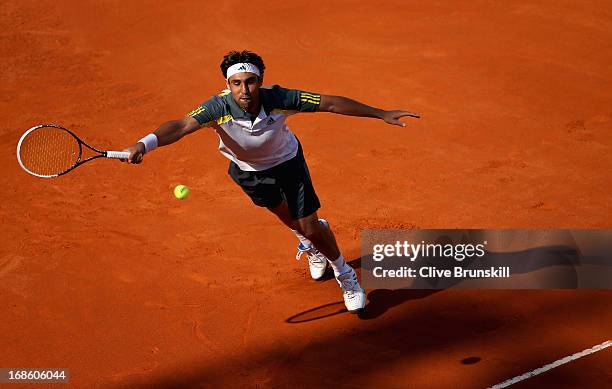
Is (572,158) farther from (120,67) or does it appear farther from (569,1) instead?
(120,67)

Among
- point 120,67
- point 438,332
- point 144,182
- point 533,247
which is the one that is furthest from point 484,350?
point 120,67

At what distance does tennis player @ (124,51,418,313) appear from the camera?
7312 millimetres

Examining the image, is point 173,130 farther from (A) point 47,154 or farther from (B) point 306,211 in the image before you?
(A) point 47,154

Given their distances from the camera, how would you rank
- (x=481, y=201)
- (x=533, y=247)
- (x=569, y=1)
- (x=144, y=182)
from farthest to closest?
(x=569, y=1), (x=144, y=182), (x=481, y=201), (x=533, y=247)

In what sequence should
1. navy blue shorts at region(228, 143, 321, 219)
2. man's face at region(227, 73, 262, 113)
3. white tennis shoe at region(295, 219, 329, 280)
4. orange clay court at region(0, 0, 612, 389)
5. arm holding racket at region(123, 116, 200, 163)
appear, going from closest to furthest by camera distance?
arm holding racket at region(123, 116, 200, 163) < man's face at region(227, 73, 262, 113) < orange clay court at region(0, 0, 612, 389) < navy blue shorts at region(228, 143, 321, 219) < white tennis shoe at region(295, 219, 329, 280)

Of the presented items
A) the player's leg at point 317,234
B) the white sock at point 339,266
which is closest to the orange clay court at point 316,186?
the white sock at point 339,266

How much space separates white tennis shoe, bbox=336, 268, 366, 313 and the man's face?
182 centimetres

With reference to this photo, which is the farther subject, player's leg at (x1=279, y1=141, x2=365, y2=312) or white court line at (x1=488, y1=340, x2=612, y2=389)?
player's leg at (x1=279, y1=141, x2=365, y2=312)

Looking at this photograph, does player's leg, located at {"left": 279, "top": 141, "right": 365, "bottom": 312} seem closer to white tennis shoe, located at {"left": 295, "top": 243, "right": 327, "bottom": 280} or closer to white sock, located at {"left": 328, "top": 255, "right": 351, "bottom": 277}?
white sock, located at {"left": 328, "top": 255, "right": 351, "bottom": 277}

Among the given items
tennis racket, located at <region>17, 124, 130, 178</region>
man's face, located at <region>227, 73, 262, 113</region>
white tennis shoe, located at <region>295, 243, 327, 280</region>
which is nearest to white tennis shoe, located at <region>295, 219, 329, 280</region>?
white tennis shoe, located at <region>295, 243, 327, 280</region>

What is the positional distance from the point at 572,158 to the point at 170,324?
17.0 ft

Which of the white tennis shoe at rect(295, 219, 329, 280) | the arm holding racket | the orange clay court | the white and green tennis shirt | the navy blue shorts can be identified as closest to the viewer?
the arm holding racket

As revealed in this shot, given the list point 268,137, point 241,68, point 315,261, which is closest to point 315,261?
point 315,261

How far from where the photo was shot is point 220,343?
7852mm
